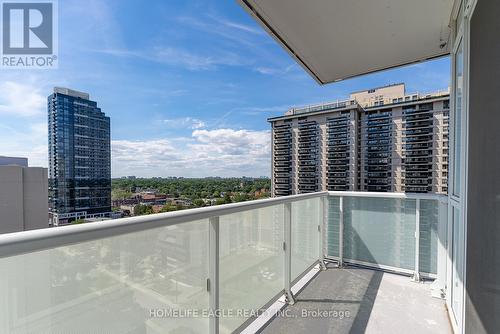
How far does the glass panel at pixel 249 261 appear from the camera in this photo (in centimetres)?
164

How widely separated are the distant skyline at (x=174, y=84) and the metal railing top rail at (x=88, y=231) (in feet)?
5.59

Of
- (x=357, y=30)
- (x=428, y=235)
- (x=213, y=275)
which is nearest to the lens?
(x=213, y=275)

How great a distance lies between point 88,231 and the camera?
855mm

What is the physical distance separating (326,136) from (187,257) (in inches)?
1091

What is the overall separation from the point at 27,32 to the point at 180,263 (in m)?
6.20

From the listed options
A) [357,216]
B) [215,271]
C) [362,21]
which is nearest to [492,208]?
[215,271]

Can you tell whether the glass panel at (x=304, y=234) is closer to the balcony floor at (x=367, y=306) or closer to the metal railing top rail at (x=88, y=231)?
the balcony floor at (x=367, y=306)

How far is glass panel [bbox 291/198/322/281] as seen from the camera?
103 inches

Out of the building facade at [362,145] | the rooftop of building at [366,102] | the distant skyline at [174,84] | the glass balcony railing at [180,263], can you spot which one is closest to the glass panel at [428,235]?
the glass balcony railing at [180,263]

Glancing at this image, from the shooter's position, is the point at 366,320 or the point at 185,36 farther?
the point at 185,36

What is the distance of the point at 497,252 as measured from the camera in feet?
2.97

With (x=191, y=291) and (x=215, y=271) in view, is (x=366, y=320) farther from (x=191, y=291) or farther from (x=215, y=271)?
(x=191, y=291)

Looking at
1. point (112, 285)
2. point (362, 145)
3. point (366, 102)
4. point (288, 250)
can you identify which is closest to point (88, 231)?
point (112, 285)

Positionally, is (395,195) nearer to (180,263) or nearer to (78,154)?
(180,263)
